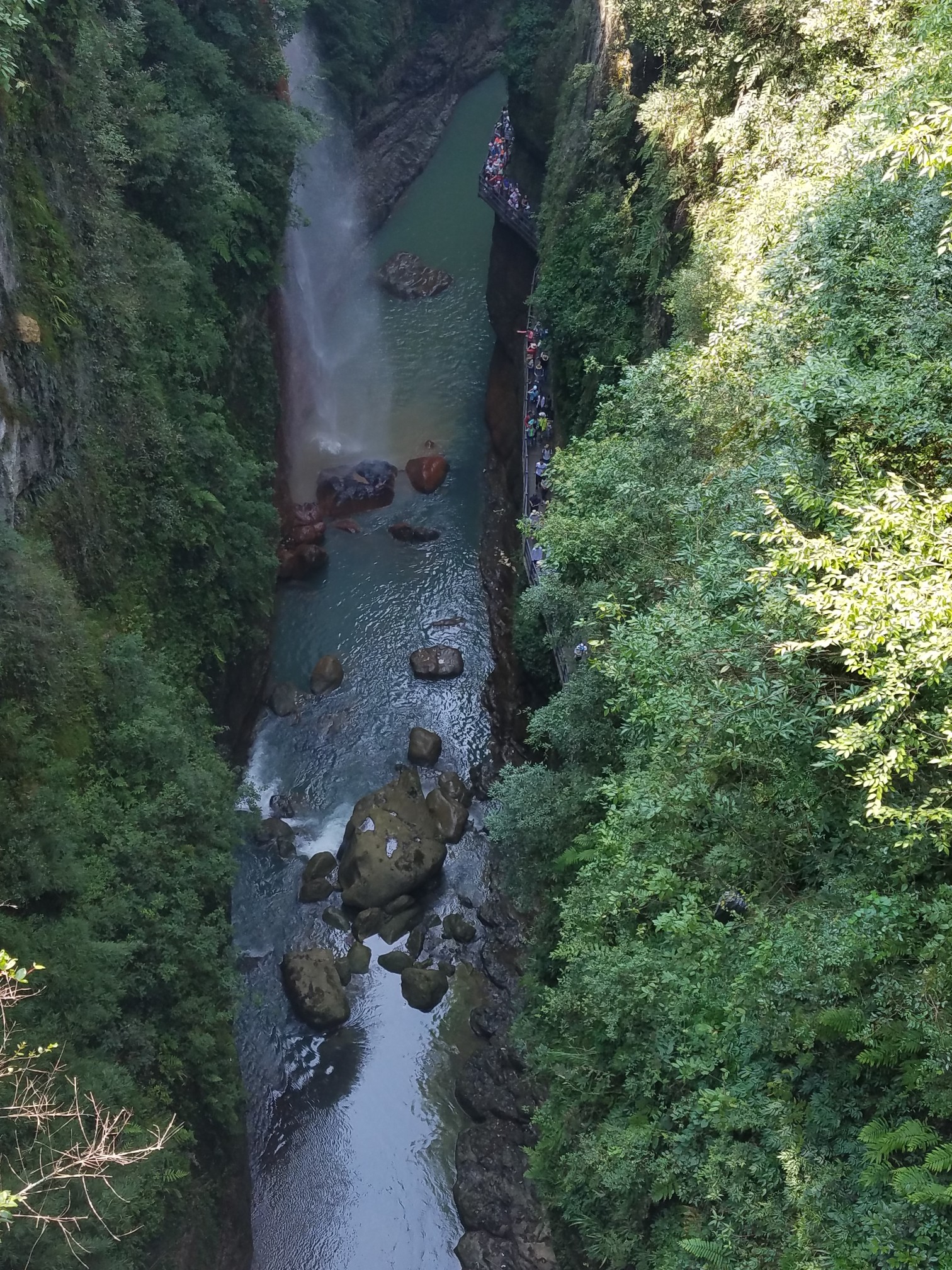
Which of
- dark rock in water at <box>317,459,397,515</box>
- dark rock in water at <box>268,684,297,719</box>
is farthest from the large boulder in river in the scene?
dark rock in water at <box>317,459,397,515</box>

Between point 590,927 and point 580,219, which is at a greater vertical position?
point 580,219

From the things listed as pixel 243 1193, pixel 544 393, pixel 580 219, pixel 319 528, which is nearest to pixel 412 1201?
pixel 243 1193

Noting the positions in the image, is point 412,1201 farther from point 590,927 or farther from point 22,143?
point 22,143

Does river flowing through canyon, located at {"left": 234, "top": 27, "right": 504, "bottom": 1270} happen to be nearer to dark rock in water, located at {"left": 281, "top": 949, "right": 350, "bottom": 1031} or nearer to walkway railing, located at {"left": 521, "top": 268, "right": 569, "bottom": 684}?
dark rock in water, located at {"left": 281, "top": 949, "right": 350, "bottom": 1031}

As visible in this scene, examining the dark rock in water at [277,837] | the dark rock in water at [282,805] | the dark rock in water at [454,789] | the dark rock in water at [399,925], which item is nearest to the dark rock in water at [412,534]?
the dark rock in water at [454,789]

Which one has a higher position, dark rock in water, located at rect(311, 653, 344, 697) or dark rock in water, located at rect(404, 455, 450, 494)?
dark rock in water, located at rect(404, 455, 450, 494)

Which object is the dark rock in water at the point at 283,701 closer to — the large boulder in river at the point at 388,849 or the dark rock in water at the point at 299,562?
the large boulder in river at the point at 388,849
